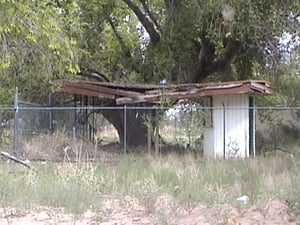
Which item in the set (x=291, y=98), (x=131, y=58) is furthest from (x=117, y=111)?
(x=291, y=98)

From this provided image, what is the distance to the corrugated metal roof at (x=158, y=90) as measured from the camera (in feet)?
64.5

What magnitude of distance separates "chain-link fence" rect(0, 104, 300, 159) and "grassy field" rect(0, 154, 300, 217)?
4.41 meters

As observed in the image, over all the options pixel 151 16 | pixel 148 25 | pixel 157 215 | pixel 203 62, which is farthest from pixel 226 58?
pixel 157 215

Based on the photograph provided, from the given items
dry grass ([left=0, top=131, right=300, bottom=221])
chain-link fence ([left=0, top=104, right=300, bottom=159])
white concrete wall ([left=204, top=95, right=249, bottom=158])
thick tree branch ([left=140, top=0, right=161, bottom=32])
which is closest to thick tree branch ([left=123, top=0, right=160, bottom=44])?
thick tree branch ([left=140, top=0, right=161, bottom=32])

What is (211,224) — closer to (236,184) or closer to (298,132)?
(236,184)

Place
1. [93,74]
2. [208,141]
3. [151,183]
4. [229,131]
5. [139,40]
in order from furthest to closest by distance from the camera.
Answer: [139,40]
[93,74]
[208,141]
[229,131]
[151,183]

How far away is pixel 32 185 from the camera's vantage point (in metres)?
11.4

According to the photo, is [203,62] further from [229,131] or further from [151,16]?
[229,131]

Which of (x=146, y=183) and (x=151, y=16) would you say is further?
(x=151, y=16)

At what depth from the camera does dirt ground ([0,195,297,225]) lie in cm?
931

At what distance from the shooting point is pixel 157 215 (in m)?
9.64

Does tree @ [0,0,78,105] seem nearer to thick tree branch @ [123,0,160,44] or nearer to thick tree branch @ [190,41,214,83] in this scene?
thick tree branch @ [123,0,160,44]

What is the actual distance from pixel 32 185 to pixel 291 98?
15025 mm

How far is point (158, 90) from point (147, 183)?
9.33m
